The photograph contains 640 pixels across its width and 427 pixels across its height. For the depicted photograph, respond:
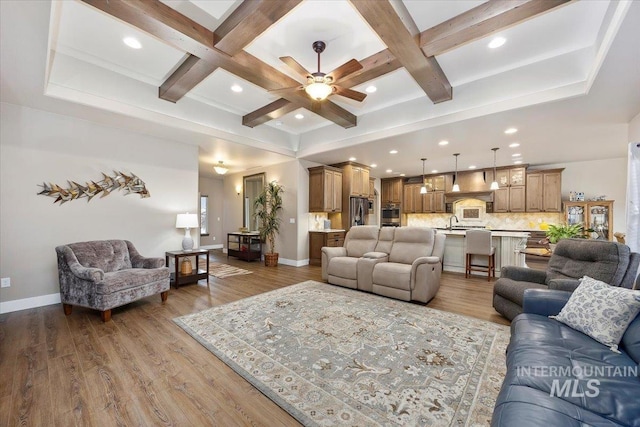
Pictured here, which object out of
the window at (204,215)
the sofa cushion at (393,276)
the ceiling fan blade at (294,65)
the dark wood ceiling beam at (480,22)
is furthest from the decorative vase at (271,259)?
the dark wood ceiling beam at (480,22)

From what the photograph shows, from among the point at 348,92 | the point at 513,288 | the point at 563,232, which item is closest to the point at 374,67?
the point at 348,92

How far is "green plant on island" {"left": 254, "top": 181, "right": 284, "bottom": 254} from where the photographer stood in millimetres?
6887

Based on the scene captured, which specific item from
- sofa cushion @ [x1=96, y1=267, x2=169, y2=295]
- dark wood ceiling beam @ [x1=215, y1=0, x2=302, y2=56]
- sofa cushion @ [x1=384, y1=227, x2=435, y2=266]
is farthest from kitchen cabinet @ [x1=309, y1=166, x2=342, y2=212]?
dark wood ceiling beam @ [x1=215, y1=0, x2=302, y2=56]

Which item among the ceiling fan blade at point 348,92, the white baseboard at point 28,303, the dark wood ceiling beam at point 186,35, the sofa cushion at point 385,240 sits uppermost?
the dark wood ceiling beam at point 186,35

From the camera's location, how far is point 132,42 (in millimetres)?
3018

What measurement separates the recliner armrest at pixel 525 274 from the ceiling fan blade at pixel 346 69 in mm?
3088

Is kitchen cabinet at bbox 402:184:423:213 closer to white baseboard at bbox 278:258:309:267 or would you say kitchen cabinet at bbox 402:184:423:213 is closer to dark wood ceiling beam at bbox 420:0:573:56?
white baseboard at bbox 278:258:309:267

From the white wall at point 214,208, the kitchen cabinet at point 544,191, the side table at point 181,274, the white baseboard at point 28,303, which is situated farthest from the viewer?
the white wall at point 214,208

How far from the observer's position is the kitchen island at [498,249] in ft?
16.2

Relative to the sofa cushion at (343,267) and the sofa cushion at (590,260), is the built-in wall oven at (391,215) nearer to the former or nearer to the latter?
the sofa cushion at (343,267)

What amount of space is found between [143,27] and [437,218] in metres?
9.46

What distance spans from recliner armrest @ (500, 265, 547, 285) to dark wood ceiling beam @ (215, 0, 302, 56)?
12.4ft

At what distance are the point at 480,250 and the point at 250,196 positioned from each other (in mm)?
6308

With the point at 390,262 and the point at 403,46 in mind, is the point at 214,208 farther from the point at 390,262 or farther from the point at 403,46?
the point at 403,46
